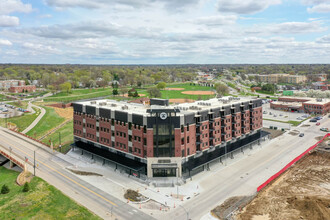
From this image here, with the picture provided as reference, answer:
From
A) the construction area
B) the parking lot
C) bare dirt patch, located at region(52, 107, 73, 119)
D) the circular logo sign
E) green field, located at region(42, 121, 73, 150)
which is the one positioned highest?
the circular logo sign

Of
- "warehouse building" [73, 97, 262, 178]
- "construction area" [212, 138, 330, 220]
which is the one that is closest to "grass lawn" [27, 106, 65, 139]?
"warehouse building" [73, 97, 262, 178]

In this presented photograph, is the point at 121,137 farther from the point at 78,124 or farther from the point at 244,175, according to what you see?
the point at 244,175

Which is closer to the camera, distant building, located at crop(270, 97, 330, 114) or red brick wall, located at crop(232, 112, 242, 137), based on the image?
red brick wall, located at crop(232, 112, 242, 137)

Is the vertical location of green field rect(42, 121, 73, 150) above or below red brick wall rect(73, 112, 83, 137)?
below

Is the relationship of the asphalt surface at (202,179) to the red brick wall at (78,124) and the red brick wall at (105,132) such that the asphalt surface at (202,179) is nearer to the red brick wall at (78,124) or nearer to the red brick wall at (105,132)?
the red brick wall at (78,124)

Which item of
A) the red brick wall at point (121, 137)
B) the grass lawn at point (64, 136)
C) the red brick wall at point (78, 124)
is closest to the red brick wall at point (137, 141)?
the red brick wall at point (121, 137)

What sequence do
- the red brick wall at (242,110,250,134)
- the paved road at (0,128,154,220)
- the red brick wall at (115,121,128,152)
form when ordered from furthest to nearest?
the red brick wall at (242,110,250,134) → the red brick wall at (115,121,128,152) → the paved road at (0,128,154,220)

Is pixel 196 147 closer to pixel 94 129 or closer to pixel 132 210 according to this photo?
pixel 132 210

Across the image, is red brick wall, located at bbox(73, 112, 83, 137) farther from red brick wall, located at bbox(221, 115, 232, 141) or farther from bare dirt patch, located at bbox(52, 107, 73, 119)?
bare dirt patch, located at bbox(52, 107, 73, 119)
